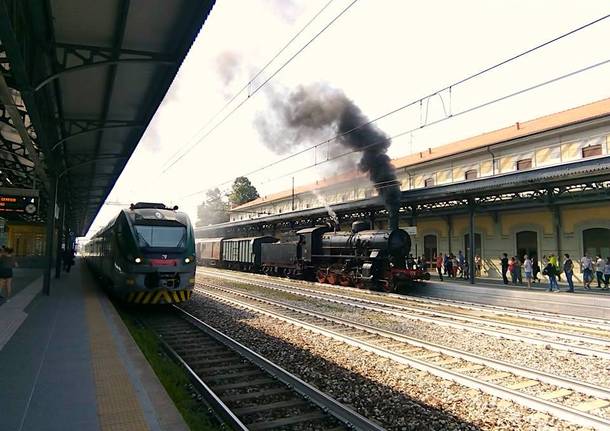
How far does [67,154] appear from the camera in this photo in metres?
15.8

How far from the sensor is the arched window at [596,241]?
1900 cm

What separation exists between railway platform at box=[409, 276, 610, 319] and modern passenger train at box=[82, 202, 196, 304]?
35.4 ft

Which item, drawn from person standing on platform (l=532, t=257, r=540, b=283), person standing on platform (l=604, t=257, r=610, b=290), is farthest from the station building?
person standing on platform (l=604, t=257, r=610, b=290)

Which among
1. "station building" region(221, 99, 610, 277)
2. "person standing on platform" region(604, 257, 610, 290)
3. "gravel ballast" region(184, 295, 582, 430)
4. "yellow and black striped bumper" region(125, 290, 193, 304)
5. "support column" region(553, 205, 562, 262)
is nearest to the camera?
"gravel ballast" region(184, 295, 582, 430)

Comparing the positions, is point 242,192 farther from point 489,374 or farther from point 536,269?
point 489,374

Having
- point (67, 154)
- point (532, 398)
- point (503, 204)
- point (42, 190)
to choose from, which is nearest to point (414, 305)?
point (532, 398)

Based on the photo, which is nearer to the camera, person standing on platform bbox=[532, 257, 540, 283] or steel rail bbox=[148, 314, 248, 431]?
steel rail bbox=[148, 314, 248, 431]

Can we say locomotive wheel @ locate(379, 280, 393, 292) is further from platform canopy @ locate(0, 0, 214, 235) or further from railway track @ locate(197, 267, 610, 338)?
platform canopy @ locate(0, 0, 214, 235)

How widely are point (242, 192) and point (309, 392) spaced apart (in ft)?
279

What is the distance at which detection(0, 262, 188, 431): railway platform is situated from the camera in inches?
155

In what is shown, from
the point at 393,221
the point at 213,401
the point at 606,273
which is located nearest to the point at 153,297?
the point at 213,401

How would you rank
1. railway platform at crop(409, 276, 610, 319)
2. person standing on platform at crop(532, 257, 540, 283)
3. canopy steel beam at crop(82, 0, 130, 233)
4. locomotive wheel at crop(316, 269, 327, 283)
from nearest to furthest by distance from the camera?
canopy steel beam at crop(82, 0, 130, 233) < railway platform at crop(409, 276, 610, 319) < person standing on platform at crop(532, 257, 540, 283) < locomotive wheel at crop(316, 269, 327, 283)

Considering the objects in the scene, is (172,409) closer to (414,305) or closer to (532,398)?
(532,398)

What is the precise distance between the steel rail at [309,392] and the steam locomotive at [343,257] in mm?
10641
